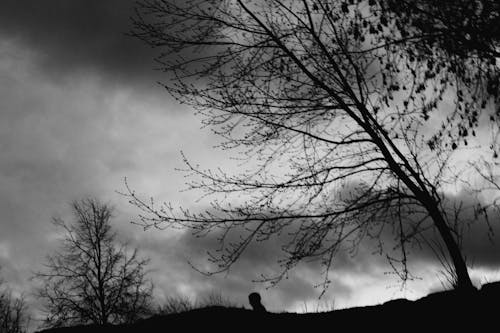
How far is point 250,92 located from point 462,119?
11.9ft

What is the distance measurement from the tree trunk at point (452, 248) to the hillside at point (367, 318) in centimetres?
220

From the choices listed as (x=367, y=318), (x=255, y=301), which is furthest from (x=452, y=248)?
(x=255, y=301)

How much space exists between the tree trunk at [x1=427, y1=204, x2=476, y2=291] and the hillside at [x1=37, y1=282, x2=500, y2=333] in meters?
2.20

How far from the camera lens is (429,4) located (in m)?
5.78

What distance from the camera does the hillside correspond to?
496 cm

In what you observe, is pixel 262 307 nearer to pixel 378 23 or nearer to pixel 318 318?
pixel 318 318

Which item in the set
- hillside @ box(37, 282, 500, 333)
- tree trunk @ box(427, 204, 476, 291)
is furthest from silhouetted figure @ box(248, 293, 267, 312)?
tree trunk @ box(427, 204, 476, 291)

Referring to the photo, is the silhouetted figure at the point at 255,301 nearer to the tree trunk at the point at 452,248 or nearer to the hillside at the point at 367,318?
the hillside at the point at 367,318

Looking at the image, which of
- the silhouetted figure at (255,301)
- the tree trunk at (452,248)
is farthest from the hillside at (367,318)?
the tree trunk at (452,248)

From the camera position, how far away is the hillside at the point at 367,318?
16.3 feet

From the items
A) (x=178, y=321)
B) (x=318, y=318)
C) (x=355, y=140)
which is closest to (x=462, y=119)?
(x=355, y=140)

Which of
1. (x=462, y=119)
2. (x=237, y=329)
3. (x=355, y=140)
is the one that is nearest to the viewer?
(x=237, y=329)

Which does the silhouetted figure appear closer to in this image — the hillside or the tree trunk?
the hillside

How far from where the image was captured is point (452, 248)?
788 cm
